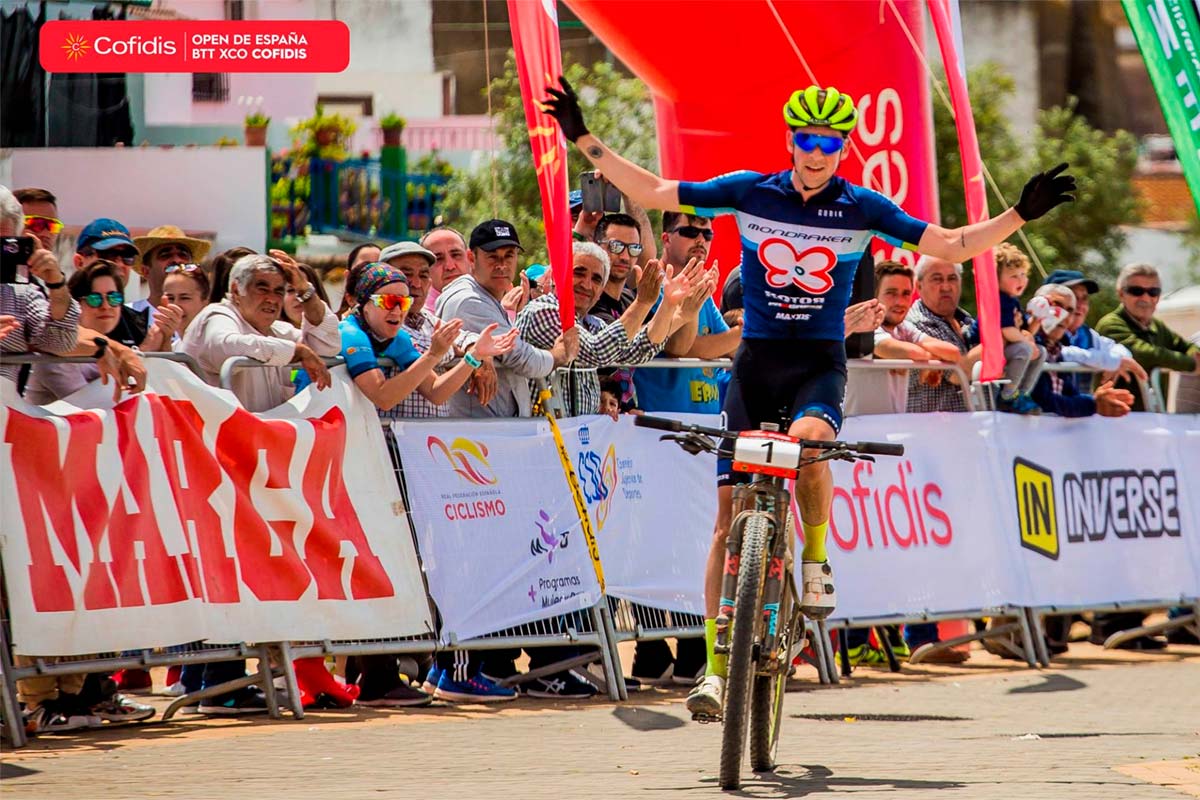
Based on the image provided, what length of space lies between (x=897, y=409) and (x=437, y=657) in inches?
142

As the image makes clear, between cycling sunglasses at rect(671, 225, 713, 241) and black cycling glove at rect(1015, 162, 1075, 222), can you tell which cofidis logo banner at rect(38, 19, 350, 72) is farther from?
black cycling glove at rect(1015, 162, 1075, 222)

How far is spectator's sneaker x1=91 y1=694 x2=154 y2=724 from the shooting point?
8.68 metres

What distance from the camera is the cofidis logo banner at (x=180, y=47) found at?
476 inches

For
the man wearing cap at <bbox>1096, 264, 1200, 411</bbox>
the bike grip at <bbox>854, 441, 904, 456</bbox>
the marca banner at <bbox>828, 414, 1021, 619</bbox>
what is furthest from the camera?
the man wearing cap at <bbox>1096, 264, 1200, 411</bbox>

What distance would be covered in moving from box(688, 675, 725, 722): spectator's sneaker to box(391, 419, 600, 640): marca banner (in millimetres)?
2578

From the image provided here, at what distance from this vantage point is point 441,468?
956cm

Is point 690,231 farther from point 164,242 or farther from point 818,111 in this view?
point 818,111

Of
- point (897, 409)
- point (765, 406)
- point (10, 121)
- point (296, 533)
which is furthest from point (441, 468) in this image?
Result: point (10, 121)

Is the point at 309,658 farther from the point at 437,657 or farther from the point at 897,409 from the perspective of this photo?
the point at 897,409

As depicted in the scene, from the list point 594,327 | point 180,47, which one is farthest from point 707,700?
point 180,47

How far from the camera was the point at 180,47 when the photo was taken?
41.0 ft

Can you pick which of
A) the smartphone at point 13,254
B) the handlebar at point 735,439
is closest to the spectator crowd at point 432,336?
the smartphone at point 13,254

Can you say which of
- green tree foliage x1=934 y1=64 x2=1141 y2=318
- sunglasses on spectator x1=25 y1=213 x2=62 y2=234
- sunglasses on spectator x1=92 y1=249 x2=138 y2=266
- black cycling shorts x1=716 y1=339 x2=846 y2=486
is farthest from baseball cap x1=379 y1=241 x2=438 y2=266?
green tree foliage x1=934 y1=64 x2=1141 y2=318

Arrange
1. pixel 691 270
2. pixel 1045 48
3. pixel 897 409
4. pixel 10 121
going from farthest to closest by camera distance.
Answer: pixel 1045 48, pixel 10 121, pixel 897 409, pixel 691 270
